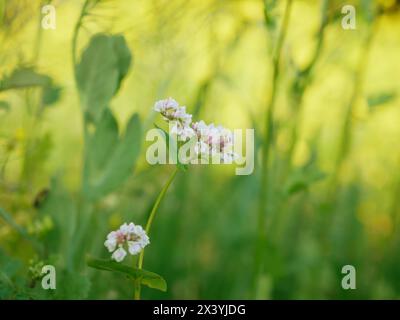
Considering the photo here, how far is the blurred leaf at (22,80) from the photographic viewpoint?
896 millimetres

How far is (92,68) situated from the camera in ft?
→ 3.14

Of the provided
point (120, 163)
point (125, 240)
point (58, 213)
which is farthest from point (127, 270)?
point (58, 213)

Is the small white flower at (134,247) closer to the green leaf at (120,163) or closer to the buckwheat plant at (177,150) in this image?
the buckwheat plant at (177,150)

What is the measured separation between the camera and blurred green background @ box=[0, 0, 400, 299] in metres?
1.04

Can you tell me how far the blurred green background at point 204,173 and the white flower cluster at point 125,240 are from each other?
0.49 ft

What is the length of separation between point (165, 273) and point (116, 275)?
20cm

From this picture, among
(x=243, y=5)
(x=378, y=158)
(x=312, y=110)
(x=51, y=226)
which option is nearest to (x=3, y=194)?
(x=51, y=226)

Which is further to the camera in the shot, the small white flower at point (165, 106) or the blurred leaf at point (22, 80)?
the blurred leaf at point (22, 80)

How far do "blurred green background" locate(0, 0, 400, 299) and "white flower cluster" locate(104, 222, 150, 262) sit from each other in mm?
149

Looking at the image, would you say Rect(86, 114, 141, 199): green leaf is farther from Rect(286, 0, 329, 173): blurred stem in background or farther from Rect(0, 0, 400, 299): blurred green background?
Rect(286, 0, 329, 173): blurred stem in background

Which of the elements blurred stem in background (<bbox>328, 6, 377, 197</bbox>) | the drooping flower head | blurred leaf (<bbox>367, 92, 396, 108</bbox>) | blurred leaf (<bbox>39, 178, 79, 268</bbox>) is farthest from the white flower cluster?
blurred stem in background (<bbox>328, 6, 377, 197</bbox>)

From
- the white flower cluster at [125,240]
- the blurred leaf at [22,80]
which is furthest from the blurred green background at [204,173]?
the white flower cluster at [125,240]

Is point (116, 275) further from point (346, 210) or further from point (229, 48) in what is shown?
point (346, 210)

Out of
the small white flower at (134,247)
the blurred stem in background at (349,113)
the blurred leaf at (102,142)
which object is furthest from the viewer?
the blurred stem in background at (349,113)
